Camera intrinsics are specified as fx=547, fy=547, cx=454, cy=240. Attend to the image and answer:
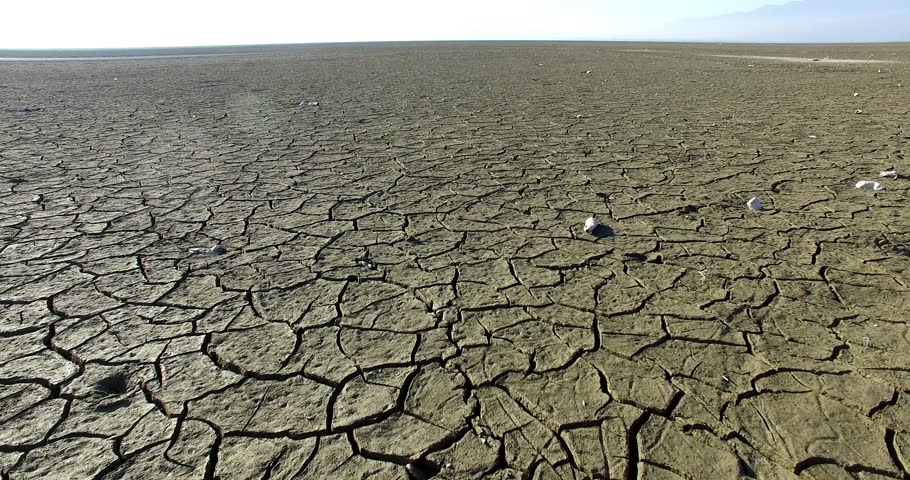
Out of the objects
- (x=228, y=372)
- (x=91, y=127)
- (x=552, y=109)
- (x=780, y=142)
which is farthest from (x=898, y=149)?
(x=91, y=127)

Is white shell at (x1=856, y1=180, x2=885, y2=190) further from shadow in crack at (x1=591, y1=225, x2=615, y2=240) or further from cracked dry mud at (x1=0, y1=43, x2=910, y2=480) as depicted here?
shadow in crack at (x1=591, y1=225, x2=615, y2=240)

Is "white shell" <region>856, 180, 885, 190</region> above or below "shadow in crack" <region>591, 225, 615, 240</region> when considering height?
above

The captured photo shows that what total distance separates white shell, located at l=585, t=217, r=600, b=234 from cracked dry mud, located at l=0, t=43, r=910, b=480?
0.07m

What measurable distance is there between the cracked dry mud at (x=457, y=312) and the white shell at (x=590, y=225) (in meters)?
0.07

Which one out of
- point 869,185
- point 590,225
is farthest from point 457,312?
point 869,185

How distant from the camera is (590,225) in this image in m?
3.42

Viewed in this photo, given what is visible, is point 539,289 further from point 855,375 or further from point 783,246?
point 783,246

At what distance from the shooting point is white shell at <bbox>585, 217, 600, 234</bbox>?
11.2 ft

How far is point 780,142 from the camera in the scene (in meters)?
5.68

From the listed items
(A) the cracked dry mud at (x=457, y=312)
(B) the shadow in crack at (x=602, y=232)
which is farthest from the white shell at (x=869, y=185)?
(B) the shadow in crack at (x=602, y=232)

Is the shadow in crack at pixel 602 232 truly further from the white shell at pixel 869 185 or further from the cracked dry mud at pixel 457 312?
the white shell at pixel 869 185

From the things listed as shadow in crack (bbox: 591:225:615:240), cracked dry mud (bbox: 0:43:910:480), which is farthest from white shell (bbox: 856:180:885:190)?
shadow in crack (bbox: 591:225:615:240)

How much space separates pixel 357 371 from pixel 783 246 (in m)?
2.50

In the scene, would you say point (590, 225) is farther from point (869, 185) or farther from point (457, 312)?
point (869, 185)
